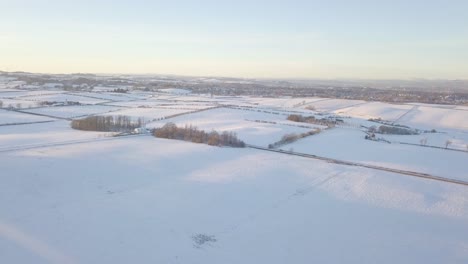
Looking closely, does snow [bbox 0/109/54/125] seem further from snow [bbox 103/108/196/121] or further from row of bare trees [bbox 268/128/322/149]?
row of bare trees [bbox 268/128/322/149]

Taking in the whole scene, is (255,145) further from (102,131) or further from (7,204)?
(7,204)

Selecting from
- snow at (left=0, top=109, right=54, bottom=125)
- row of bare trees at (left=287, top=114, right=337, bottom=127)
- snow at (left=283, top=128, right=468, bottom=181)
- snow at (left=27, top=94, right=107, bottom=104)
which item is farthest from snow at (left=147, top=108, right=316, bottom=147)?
snow at (left=27, top=94, right=107, bottom=104)

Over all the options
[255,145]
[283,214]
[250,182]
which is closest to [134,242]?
[283,214]

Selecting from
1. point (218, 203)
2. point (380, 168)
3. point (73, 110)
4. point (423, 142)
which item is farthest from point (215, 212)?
point (73, 110)

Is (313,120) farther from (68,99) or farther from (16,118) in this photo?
(68,99)

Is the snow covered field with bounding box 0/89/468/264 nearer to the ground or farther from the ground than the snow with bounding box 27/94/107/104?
nearer to the ground

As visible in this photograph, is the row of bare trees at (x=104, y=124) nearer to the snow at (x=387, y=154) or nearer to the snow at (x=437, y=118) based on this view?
the snow at (x=387, y=154)

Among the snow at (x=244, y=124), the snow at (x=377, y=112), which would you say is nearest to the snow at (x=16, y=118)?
the snow at (x=244, y=124)
